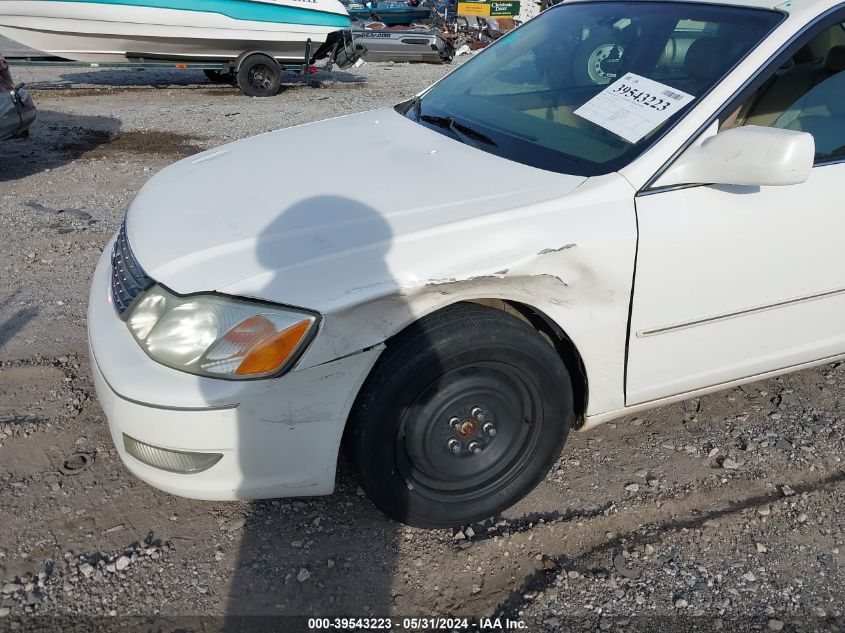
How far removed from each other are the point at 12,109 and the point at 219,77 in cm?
701

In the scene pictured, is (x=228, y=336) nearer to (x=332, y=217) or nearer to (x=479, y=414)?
(x=332, y=217)

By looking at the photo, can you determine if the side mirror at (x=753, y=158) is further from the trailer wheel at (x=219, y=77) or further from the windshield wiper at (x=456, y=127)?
the trailer wheel at (x=219, y=77)

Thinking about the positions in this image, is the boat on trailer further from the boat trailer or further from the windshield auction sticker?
the windshield auction sticker

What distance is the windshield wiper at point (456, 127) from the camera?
273 cm

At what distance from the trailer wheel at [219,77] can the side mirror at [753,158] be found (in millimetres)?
11597

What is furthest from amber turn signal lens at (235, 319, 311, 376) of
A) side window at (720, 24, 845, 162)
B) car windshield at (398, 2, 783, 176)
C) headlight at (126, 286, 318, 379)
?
side window at (720, 24, 845, 162)

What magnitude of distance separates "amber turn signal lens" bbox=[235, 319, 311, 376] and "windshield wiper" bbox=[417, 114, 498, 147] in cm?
117

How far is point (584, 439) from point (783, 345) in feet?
2.81

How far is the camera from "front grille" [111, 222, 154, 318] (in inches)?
85.9

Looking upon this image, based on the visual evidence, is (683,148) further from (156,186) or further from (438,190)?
(156,186)

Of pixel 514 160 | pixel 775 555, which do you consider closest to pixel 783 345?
pixel 775 555

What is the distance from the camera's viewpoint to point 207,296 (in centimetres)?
201

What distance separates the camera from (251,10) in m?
11.1

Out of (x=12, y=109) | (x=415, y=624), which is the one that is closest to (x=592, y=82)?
(x=415, y=624)
